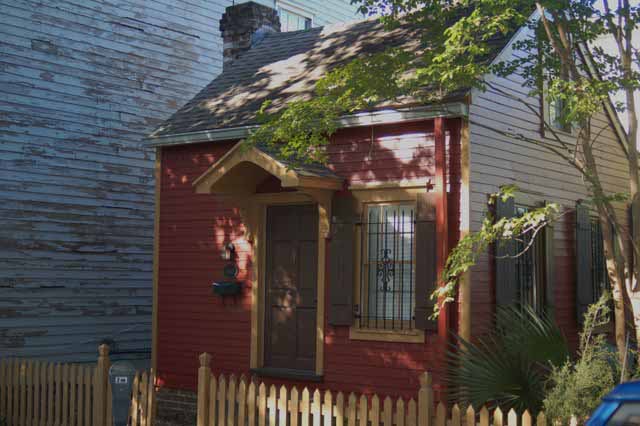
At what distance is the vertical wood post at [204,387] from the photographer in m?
9.34

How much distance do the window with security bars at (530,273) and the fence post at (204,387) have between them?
442 centimetres

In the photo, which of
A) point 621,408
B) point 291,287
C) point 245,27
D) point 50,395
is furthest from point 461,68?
point 245,27

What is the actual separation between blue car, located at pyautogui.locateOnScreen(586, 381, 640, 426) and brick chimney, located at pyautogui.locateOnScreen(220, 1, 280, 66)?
→ 40.8ft

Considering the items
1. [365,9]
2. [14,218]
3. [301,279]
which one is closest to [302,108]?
[365,9]

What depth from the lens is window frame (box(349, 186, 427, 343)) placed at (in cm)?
1092

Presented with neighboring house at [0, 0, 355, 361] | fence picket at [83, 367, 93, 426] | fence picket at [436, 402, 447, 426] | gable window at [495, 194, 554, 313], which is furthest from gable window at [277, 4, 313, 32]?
fence picket at [436, 402, 447, 426]

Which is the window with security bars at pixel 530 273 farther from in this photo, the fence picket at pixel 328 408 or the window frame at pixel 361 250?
the fence picket at pixel 328 408

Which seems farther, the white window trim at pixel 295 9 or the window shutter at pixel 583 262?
the white window trim at pixel 295 9

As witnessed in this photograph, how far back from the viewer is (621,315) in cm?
834

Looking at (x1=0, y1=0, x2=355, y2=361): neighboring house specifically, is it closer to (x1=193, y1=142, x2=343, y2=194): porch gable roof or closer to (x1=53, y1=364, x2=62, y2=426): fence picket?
(x1=53, y1=364, x2=62, y2=426): fence picket

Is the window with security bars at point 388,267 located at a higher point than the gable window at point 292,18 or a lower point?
lower

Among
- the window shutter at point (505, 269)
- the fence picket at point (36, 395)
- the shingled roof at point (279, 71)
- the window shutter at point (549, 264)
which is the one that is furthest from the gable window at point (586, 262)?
the fence picket at point (36, 395)

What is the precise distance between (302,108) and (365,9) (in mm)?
1498

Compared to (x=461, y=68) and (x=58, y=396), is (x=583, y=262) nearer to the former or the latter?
(x=461, y=68)
